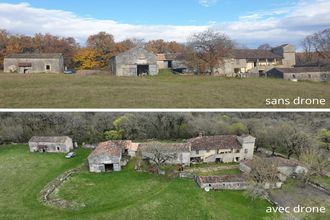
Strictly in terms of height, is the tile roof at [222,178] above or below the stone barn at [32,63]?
below

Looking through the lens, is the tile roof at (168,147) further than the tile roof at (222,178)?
Yes

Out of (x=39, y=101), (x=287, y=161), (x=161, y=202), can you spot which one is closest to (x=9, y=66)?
(x=39, y=101)

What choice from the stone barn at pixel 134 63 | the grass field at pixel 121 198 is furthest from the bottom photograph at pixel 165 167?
the stone barn at pixel 134 63

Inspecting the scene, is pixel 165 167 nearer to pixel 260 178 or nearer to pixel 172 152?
pixel 172 152

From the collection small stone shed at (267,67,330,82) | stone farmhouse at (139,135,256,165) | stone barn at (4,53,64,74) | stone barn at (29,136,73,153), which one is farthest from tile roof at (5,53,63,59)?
small stone shed at (267,67,330,82)

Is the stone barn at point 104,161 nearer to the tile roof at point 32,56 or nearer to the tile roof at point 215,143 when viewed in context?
the tile roof at point 215,143

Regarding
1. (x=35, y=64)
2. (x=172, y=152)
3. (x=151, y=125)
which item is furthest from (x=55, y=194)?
(x=35, y=64)
